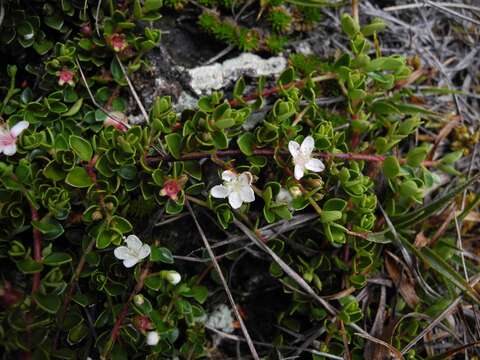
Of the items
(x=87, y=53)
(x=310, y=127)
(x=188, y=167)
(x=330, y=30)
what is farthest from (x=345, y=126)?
(x=87, y=53)

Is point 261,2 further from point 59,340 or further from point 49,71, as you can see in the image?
point 59,340

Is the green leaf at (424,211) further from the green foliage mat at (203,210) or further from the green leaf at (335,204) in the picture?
the green leaf at (335,204)

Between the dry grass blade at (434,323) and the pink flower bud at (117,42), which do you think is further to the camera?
the pink flower bud at (117,42)

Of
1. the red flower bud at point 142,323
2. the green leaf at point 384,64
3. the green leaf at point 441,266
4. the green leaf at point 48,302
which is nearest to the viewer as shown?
the green leaf at point 48,302

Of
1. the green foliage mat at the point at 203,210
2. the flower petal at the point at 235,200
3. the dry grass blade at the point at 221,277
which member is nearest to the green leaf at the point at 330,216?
the green foliage mat at the point at 203,210

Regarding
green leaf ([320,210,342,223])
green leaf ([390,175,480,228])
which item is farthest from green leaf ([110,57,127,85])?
green leaf ([390,175,480,228])

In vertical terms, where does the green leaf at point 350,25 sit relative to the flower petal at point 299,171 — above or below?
above

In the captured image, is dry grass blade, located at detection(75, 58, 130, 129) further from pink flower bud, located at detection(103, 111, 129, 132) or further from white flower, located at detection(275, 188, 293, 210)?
white flower, located at detection(275, 188, 293, 210)
